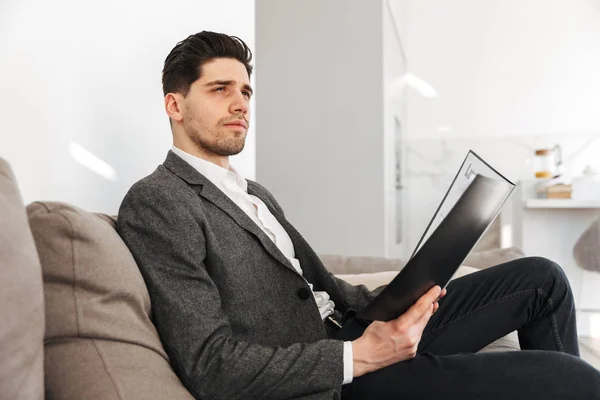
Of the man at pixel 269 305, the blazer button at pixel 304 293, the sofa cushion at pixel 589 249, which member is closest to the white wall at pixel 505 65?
the sofa cushion at pixel 589 249

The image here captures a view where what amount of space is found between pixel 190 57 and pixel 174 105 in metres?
0.12

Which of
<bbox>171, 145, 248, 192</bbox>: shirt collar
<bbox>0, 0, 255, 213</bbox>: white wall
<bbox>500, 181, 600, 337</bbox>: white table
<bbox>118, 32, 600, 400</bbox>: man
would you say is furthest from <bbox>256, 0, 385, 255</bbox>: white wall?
<bbox>171, 145, 248, 192</bbox>: shirt collar

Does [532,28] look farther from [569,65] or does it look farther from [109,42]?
[109,42]

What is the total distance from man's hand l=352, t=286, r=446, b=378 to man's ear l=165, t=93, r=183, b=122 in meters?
0.71

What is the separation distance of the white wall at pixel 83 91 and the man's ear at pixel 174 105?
0.15 metres

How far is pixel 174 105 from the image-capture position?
1.42 meters

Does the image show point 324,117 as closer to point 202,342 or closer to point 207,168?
point 207,168

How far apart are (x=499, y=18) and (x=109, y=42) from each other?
4.08 meters

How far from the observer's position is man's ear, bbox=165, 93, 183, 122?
1.41 m

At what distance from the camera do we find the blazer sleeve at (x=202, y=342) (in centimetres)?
95

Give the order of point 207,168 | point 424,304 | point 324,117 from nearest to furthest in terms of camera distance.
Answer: point 424,304 → point 207,168 → point 324,117

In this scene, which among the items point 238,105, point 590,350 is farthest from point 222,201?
point 590,350

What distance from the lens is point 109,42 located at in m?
1.42

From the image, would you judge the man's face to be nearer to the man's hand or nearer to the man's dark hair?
the man's dark hair
